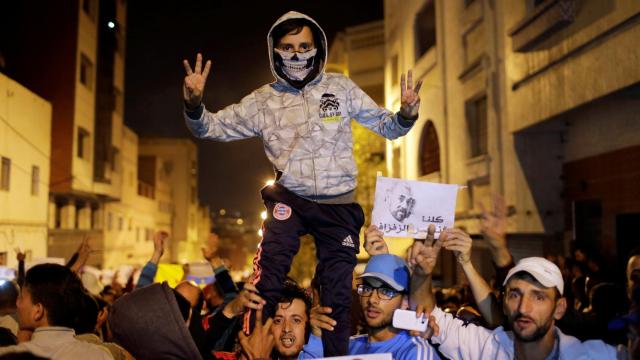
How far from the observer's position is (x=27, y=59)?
24953mm

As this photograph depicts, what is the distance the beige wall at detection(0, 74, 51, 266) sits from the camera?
735 inches

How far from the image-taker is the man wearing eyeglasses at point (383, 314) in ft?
13.5

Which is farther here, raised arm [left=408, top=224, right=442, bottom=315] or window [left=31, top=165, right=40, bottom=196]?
window [left=31, top=165, right=40, bottom=196]

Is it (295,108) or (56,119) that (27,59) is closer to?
(56,119)

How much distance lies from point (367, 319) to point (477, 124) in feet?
45.1

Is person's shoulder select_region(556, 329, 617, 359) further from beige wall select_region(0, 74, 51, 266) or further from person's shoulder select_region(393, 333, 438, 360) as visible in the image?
beige wall select_region(0, 74, 51, 266)

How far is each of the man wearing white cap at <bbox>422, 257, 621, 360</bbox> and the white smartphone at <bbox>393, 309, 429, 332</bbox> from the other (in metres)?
0.20

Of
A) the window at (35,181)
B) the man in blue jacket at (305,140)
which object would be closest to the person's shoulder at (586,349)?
the man in blue jacket at (305,140)

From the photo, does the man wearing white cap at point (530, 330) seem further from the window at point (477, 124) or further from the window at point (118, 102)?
the window at point (118, 102)

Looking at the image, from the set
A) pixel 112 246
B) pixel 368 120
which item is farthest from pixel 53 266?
pixel 112 246

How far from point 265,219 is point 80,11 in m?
24.5

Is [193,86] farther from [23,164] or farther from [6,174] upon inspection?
[23,164]

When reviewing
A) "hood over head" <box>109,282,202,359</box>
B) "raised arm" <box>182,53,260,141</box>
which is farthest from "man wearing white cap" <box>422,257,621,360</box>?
"raised arm" <box>182,53,260,141</box>

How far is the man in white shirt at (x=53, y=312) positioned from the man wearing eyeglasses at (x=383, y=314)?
146 centimetres
